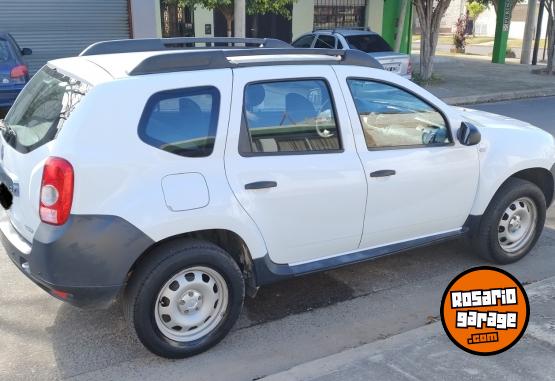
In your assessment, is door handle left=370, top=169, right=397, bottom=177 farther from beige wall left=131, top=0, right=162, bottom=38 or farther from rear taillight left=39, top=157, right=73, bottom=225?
beige wall left=131, top=0, right=162, bottom=38

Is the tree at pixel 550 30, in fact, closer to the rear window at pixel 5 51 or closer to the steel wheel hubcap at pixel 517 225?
the rear window at pixel 5 51

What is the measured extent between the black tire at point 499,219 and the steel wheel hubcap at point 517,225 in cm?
2

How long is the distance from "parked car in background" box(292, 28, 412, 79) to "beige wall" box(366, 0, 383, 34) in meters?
7.35

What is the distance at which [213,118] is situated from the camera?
3.32m

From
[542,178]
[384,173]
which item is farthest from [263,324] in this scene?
[542,178]

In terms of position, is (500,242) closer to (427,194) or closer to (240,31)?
(427,194)

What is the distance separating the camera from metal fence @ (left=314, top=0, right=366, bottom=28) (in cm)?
1986

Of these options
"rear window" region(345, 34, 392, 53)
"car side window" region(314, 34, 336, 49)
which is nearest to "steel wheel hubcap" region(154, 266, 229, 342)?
Answer: "car side window" region(314, 34, 336, 49)

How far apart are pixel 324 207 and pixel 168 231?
3.42ft

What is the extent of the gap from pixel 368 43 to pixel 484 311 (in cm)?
1157

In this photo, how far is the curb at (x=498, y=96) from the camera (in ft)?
45.7

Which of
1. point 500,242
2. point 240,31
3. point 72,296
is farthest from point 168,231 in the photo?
point 240,31

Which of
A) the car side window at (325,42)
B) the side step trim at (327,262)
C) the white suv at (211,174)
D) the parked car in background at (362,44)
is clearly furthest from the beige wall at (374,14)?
the side step trim at (327,262)

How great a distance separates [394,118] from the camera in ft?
13.2
